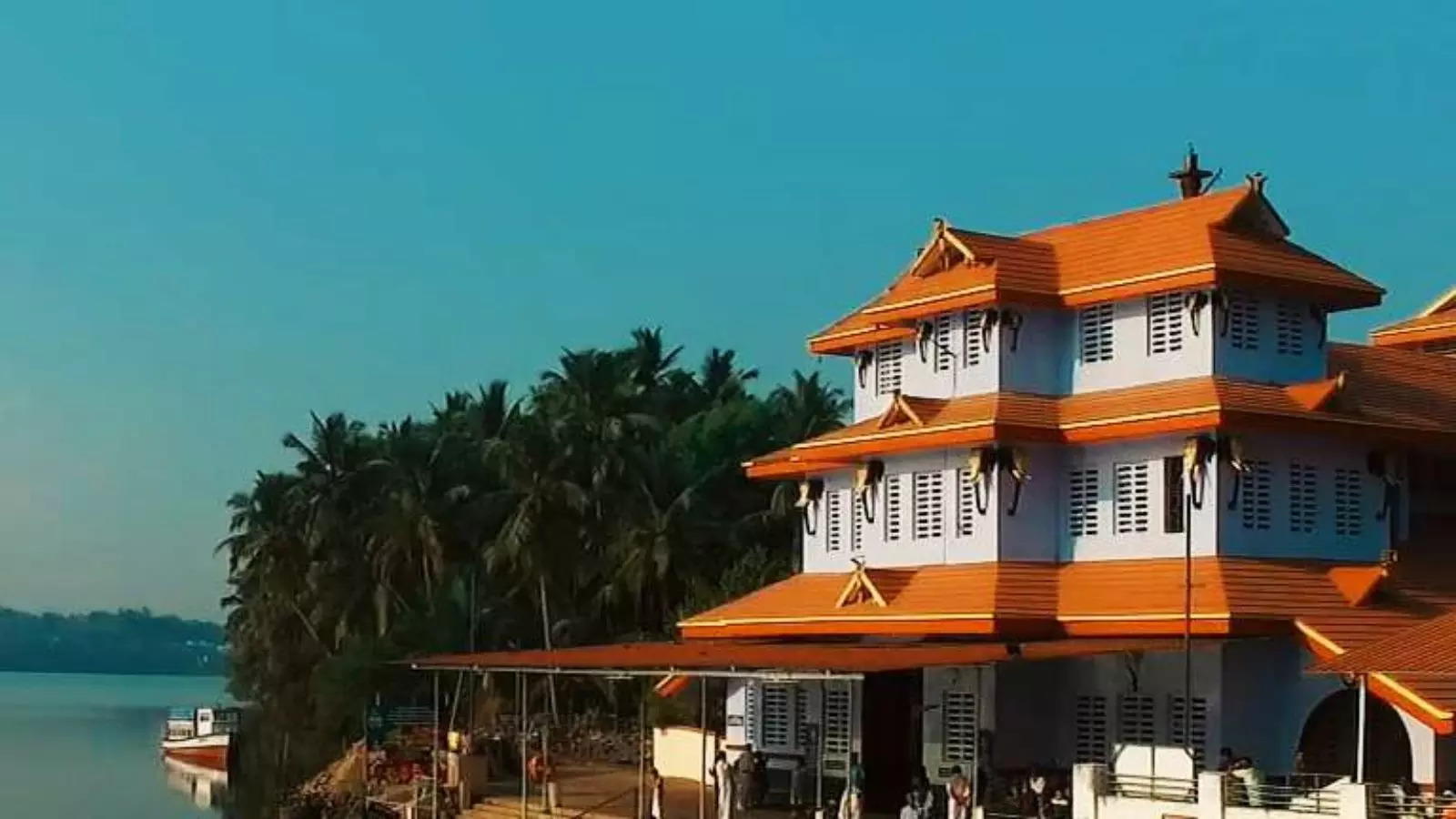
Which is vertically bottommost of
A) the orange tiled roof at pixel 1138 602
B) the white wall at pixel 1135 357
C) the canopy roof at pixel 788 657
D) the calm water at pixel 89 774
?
the calm water at pixel 89 774

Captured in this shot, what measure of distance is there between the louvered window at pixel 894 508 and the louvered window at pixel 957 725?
8.84 ft

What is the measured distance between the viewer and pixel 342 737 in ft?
158

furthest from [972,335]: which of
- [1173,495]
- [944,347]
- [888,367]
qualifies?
[1173,495]

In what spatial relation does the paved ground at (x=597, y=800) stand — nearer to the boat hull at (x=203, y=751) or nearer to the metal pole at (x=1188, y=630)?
the metal pole at (x=1188, y=630)

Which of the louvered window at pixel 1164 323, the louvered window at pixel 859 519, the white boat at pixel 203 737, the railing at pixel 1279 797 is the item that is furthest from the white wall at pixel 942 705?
the white boat at pixel 203 737

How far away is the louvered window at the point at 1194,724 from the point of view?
24172 millimetres

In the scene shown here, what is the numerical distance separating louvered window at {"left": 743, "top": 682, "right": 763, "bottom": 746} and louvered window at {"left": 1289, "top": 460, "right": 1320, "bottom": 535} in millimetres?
8303

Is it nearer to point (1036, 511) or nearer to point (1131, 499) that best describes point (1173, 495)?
point (1131, 499)

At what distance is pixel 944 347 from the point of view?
28.8m

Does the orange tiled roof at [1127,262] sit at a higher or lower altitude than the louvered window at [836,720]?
higher

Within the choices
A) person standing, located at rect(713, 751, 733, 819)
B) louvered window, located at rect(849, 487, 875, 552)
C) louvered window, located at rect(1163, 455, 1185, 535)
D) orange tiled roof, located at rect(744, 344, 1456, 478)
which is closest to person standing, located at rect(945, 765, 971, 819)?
person standing, located at rect(713, 751, 733, 819)

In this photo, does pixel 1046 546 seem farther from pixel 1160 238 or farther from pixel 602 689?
pixel 602 689

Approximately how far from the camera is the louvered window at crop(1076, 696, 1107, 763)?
25.4m

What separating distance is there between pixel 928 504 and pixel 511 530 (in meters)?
19.9
